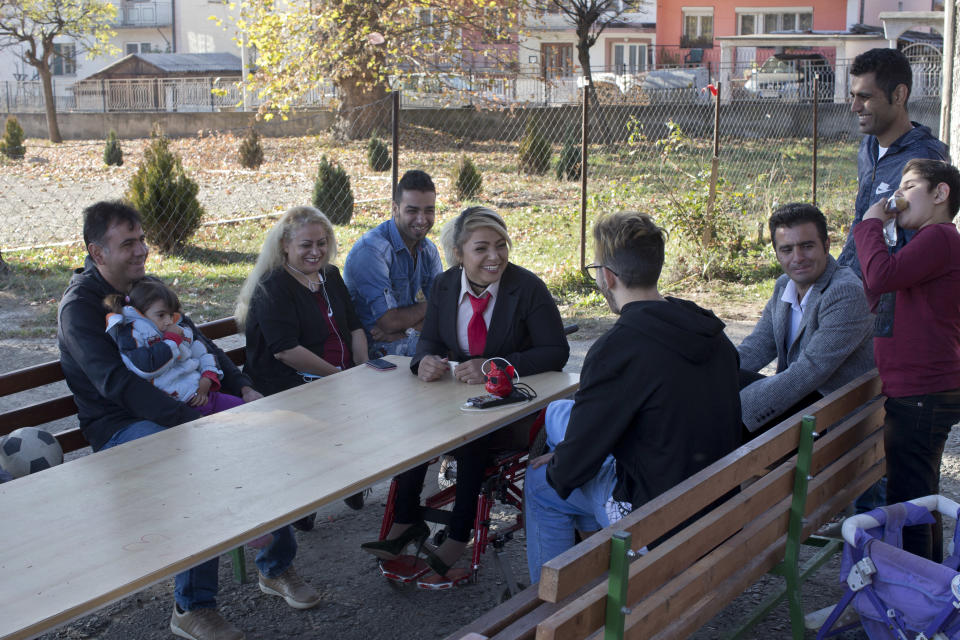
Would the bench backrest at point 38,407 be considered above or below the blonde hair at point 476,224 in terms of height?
below

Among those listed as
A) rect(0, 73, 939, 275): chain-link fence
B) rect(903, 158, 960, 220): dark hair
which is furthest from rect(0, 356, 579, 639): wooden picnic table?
rect(0, 73, 939, 275): chain-link fence

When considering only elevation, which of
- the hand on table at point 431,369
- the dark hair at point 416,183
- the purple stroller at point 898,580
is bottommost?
the purple stroller at point 898,580

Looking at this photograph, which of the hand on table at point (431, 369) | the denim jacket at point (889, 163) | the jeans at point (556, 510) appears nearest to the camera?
the jeans at point (556, 510)

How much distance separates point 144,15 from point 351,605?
46.6 metres

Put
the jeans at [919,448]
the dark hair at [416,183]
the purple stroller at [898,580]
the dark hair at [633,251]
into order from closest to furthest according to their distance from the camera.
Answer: the purple stroller at [898,580]
the dark hair at [633,251]
the jeans at [919,448]
the dark hair at [416,183]

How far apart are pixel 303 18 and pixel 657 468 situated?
17841 mm

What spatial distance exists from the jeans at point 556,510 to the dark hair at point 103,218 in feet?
6.06

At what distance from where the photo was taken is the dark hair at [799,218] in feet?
11.3

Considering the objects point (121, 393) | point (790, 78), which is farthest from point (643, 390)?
point (790, 78)

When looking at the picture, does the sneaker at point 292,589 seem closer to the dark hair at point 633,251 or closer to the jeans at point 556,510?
the jeans at point 556,510

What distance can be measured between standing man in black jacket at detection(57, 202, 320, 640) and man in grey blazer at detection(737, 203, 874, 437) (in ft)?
6.21

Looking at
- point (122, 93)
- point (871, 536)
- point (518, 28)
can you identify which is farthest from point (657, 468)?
point (122, 93)

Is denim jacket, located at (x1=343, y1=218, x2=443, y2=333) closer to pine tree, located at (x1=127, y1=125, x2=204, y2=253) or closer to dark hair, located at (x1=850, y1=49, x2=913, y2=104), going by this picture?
dark hair, located at (x1=850, y1=49, x2=913, y2=104)

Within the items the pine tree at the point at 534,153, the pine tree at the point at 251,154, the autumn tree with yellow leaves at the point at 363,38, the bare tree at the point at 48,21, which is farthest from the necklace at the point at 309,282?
the bare tree at the point at 48,21
